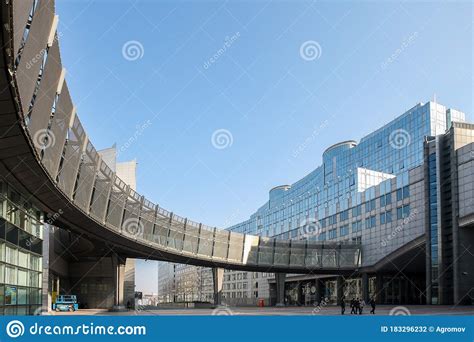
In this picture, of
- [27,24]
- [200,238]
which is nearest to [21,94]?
[27,24]

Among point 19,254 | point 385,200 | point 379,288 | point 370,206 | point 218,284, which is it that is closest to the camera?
point 19,254

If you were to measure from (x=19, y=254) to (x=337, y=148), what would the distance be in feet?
401

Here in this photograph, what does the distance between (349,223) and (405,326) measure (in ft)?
239

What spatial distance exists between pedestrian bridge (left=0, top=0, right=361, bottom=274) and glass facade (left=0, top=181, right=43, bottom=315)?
2.84ft

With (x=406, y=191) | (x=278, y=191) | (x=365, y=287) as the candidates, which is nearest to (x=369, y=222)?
(x=365, y=287)

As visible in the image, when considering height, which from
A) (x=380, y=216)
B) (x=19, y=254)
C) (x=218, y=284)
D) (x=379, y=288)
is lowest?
(x=379, y=288)

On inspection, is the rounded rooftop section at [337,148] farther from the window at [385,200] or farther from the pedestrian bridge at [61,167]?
the pedestrian bridge at [61,167]

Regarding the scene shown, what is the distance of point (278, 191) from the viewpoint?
533ft

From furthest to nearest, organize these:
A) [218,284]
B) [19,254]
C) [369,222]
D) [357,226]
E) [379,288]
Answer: [357,226] → [369,222] → [379,288] → [218,284] → [19,254]

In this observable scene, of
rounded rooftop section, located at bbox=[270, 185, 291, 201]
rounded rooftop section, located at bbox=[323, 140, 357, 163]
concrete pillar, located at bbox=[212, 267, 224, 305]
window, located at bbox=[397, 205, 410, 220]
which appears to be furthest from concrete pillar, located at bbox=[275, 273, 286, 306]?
rounded rooftop section, located at bbox=[270, 185, 291, 201]

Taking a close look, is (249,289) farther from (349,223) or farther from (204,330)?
(204,330)

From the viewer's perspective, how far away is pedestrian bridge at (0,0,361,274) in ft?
56.8

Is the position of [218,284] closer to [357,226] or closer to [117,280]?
[117,280]

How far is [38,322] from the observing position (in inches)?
552
